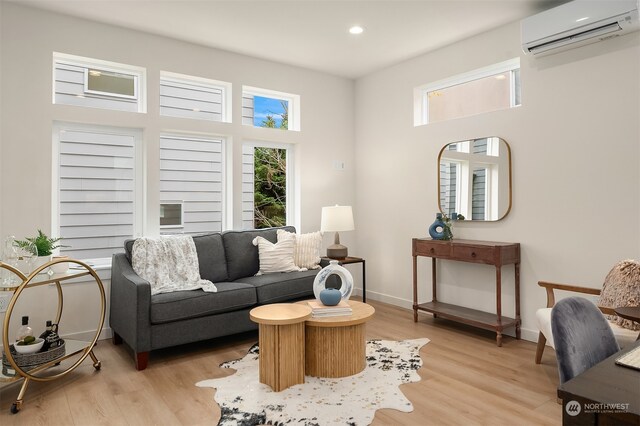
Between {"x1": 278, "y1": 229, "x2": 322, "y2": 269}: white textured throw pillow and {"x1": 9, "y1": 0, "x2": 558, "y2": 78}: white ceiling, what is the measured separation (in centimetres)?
203

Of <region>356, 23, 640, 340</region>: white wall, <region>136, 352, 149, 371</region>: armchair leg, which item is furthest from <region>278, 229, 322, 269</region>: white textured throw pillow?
<region>136, 352, 149, 371</region>: armchair leg

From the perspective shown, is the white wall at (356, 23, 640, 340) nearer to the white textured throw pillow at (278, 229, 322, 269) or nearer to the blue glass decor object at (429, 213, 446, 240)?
the blue glass decor object at (429, 213, 446, 240)

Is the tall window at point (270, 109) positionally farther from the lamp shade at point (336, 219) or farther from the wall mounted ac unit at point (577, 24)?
the wall mounted ac unit at point (577, 24)

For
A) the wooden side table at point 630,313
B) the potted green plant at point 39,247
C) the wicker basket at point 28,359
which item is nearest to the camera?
the wooden side table at point 630,313

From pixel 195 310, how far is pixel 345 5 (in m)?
2.81

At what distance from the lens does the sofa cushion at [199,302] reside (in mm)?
3174

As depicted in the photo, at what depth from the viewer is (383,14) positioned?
3.65m

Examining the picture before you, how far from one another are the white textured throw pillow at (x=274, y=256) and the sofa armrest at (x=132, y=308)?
123 centimetres

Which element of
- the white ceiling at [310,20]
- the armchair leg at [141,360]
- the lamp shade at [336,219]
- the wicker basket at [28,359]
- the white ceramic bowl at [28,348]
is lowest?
the armchair leg at [141,360]

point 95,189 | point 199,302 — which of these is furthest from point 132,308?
point 95,189

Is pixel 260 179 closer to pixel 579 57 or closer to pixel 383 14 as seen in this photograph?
pixel 383 14

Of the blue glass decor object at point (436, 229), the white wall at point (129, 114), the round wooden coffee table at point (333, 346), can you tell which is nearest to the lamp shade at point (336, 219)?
the white wall at point (129, 114)

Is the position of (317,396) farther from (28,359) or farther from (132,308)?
(28,359)

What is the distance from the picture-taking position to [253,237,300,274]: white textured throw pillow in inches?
165
